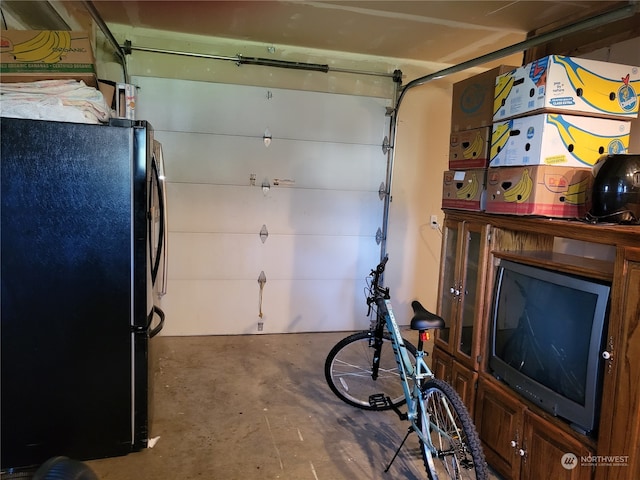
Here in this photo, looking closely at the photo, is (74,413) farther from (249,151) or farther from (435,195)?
(435,195)

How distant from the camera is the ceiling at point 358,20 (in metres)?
2.83

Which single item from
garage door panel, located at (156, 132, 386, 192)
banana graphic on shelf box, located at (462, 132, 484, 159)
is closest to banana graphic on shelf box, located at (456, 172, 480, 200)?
banana graphic on shelf box, located at (462, 132, 484, 159)

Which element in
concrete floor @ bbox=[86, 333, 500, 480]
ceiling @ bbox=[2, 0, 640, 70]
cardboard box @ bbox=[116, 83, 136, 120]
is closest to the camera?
concrete floor @ bbox=[86, 333, 500, 480]

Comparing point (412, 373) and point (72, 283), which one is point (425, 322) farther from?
point (72, 283)

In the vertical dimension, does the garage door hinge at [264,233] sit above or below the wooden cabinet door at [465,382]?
above

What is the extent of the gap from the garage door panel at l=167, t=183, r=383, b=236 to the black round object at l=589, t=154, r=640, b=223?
2624 mm

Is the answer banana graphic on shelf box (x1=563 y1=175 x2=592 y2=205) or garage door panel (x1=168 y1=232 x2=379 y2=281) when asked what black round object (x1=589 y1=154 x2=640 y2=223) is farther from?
garage door panel (x1=168 y1=232 x2=379 y2=281)

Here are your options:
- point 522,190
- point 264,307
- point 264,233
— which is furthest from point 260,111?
point 522,190

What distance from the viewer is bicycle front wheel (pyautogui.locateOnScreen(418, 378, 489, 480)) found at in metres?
1.70

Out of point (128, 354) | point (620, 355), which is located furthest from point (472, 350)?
point (128, 354)

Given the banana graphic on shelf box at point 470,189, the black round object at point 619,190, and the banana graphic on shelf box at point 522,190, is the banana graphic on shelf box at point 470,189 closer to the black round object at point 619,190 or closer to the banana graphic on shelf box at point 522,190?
the banana graphic on shelf box at point 522,190

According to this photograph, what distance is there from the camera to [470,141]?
7.79 feet

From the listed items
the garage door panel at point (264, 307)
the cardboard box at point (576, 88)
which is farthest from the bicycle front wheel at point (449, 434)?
the garage door panel at point (264, 307)

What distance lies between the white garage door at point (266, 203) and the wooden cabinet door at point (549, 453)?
253cm
